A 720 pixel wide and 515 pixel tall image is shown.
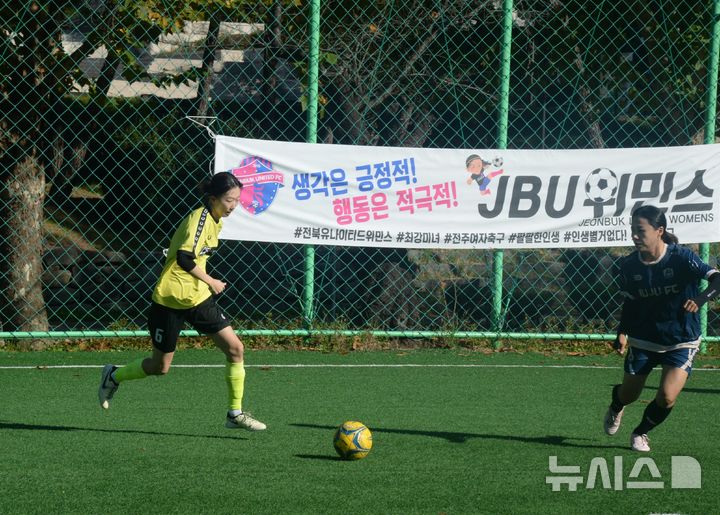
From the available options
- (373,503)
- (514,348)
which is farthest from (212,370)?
(373,503)

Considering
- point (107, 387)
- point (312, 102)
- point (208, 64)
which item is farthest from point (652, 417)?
point (208, 64)

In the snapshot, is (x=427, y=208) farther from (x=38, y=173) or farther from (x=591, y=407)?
(x=38, y=173)

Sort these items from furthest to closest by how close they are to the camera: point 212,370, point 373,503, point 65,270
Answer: point 65,270
point 212,370
point 373,503

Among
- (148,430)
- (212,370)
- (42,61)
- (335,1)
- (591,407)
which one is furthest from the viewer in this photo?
(335,1)

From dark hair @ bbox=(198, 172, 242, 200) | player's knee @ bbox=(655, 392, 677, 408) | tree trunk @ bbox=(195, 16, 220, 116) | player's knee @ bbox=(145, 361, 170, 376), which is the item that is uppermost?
tree trunk @ bbox=(195, 16, 220, 116)

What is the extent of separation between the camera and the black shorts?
266 inches

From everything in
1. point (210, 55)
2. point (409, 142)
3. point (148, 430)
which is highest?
point (210, 55)

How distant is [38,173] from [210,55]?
2604 millimetres

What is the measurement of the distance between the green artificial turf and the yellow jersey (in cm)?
85

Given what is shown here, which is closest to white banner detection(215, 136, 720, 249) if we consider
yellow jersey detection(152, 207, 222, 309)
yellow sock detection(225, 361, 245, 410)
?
yellow jersey detection(152, 207, 222, 309)

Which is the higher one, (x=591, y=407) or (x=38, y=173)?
(x=38, y=173)

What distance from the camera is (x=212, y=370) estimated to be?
361 inches

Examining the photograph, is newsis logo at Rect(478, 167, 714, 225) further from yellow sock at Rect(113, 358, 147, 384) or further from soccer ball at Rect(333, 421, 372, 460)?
soccer ball at Rect(333, 421, 372, 460)

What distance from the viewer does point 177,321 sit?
681cm
